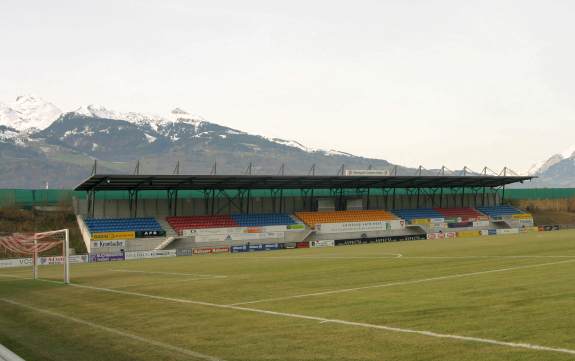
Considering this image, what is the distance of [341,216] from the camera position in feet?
296

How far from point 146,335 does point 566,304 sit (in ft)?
35.1

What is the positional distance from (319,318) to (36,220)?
74499mm

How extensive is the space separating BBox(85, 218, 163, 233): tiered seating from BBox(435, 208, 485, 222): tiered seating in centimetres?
4773

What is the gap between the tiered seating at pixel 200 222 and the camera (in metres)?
77.5

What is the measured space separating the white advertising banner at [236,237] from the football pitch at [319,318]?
46.1 m

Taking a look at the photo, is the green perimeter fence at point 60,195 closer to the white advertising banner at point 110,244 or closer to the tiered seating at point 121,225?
the tiered seating at point 121,225

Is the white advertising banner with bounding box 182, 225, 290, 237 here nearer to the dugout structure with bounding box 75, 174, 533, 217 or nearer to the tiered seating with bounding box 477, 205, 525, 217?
the dugout structure with bounding box 75, 174, 533, 217

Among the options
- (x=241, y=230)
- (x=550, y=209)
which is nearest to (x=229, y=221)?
(x=241, y=230)

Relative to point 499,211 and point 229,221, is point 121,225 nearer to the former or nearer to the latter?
point 229,221

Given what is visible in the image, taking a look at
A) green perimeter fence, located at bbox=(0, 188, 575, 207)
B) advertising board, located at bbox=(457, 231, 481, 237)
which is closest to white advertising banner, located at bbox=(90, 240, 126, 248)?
green perimeter fence, located at bbox=(0, 188, 575, 207)

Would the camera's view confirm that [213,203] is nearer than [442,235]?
Yes

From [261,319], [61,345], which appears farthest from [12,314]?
[261,319]

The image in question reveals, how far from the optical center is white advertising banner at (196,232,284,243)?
7438 cm

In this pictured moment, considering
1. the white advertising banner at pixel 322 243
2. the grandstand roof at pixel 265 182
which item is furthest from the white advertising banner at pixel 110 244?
the white advertising banner at pixel 322 243
